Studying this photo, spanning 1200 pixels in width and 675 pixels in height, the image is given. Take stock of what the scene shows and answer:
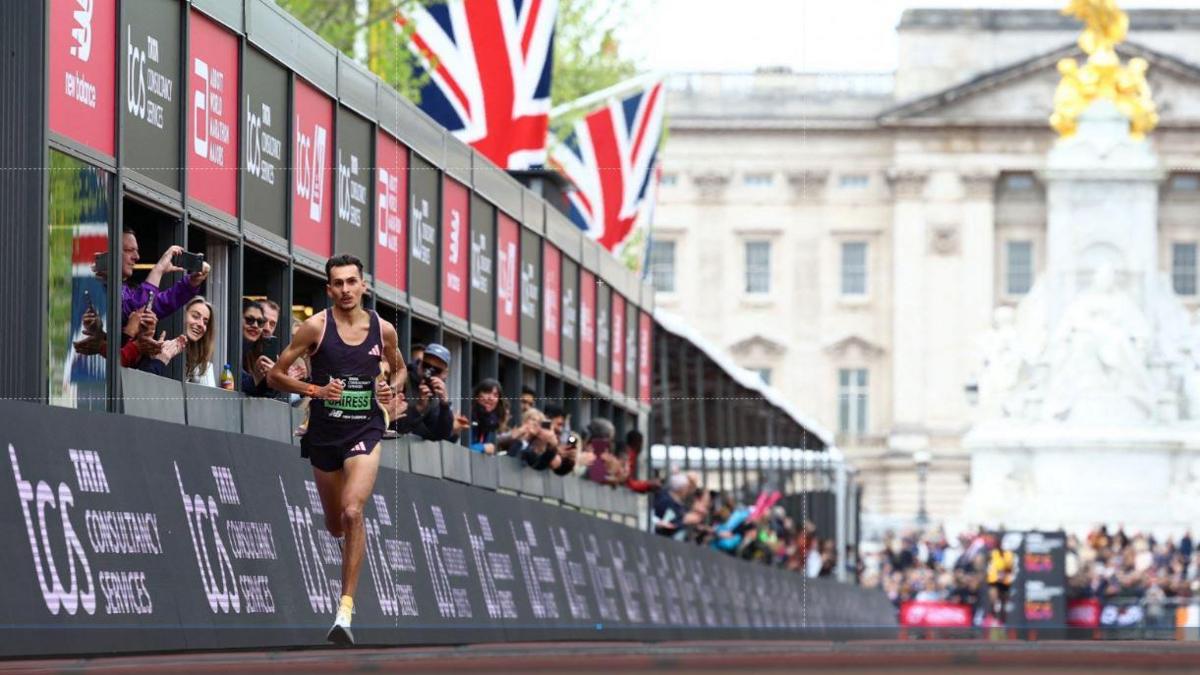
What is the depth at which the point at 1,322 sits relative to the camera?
13438mm

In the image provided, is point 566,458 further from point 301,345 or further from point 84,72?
point 301,345

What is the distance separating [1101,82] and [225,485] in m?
56.8

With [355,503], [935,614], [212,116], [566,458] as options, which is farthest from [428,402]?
[935,614]

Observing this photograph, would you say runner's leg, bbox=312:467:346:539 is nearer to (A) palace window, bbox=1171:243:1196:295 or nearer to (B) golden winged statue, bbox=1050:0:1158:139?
(B) golden winged statue, bbox=1050:0:1158:139

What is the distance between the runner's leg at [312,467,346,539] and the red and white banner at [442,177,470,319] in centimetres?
758

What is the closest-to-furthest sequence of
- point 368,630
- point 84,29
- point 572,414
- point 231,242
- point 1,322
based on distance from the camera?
point 1,322
point 84,29
point 368,630
point 231,242
point 572,414

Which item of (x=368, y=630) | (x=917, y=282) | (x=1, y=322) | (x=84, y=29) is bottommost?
(x=368, y=630)

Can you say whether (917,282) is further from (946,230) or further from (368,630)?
(368,630)

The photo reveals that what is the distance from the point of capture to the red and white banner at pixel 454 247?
72.2ft

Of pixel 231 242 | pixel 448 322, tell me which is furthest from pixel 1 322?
pixel 448 322

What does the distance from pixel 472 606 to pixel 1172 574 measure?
127ft

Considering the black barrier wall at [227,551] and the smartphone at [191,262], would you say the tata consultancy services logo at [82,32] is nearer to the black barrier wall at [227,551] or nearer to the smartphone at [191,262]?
the smartphone at [191,262]

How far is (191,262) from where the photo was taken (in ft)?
48.4

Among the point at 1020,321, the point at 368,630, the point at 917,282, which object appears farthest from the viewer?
the point at 917,282
